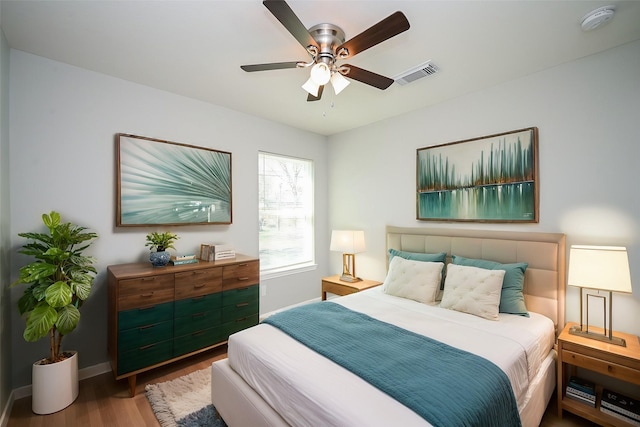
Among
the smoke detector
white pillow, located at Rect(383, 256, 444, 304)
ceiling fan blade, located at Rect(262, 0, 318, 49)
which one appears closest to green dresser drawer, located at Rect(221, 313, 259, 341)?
white pillow, located at Rect(383, 256, 444, 304)

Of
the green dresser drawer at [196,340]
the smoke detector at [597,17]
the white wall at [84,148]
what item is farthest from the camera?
the green dresser drawer at [196,340]

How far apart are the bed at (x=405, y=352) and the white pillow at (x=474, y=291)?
0.01 m

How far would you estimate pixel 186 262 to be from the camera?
8.97ft

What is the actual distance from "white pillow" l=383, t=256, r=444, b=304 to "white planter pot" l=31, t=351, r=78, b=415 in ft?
8.93

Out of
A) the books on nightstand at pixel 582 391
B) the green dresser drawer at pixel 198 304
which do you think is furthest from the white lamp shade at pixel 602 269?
the green dresser drawer at pixel 198 304

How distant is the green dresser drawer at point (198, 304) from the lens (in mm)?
2499

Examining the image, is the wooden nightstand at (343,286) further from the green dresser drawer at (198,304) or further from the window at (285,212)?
the green dresser drawer at (198,304)

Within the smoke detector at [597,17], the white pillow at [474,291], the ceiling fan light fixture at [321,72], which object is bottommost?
the white pillow at [474,291]

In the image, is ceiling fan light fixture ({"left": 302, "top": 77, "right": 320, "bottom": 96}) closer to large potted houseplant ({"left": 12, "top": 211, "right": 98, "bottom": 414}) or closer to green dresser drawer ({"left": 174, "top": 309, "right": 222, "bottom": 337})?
large potted houseplant ({"left": 12, "top": 211, "right": 98, "bottom": 414})

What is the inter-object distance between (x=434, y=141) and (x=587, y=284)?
6.25ft

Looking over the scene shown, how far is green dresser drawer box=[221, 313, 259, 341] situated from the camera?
9.16 ft

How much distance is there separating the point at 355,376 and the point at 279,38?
2.21m

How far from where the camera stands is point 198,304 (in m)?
2.61

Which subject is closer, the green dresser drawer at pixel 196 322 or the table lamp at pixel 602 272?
the table lamp at pixel 602 272
